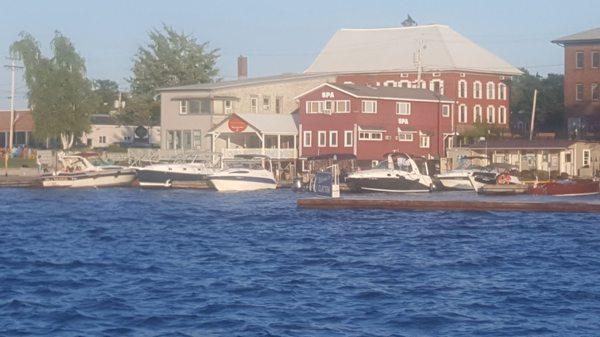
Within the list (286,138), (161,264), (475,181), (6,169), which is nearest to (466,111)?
(286,138)

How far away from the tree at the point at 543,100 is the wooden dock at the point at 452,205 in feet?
216

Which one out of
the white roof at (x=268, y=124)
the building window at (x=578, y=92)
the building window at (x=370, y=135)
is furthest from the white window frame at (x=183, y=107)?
the building window at (x=578, y=92)

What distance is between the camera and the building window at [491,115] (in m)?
114

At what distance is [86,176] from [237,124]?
51.1 feet

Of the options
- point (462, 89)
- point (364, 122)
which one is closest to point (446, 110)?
point (462, 89)

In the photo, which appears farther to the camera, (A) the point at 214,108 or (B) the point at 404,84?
(B) the point at 404,84

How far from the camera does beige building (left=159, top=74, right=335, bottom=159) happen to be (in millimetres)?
101812

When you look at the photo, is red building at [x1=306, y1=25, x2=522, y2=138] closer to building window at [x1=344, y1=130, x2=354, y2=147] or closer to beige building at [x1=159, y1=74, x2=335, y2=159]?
beige building at [x1=159, y1=74, x2=335, y2=159]

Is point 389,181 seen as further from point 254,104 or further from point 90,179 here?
point 254,104

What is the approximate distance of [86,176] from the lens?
87250 mm

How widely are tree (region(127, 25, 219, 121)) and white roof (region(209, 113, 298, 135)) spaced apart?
34718mm

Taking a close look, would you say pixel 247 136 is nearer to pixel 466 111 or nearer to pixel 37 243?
pixel 466 111

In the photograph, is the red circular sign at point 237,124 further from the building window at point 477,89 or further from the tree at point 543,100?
the tree at point 543,100

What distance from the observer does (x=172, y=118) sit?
348 feet
